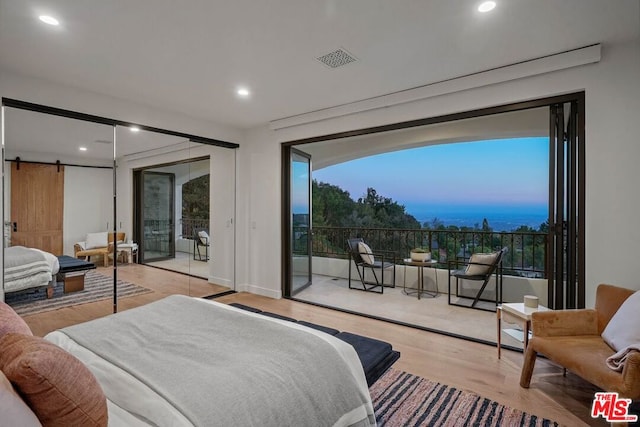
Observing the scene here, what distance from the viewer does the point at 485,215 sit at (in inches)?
233

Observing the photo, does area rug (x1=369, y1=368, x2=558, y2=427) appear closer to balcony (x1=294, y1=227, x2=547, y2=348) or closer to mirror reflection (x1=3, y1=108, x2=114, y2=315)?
balcony (x1=294, y1=227, x2=547, y2=348)

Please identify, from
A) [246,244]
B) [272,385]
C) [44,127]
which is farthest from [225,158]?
[272,385]

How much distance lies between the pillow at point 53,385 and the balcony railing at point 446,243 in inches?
150

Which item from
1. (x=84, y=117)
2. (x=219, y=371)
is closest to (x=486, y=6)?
(x=219, y=371)

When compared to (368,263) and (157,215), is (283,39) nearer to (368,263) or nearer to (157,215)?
(157,215)

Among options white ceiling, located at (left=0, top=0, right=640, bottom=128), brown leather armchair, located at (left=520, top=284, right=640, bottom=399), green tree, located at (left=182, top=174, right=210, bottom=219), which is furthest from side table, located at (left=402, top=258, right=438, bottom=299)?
green tree, located at (left=182, top=174, right=210, bottom=219)

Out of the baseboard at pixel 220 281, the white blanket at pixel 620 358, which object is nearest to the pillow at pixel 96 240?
the baseboard at pixel 220 281

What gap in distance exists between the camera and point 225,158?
4.85 metres

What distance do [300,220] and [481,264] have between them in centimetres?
259

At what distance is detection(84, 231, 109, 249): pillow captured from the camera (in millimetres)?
3568

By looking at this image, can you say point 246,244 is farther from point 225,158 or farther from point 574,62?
point 574,62

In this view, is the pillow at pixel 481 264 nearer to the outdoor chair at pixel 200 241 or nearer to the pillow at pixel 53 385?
the outdoor chair at pixel 200 241

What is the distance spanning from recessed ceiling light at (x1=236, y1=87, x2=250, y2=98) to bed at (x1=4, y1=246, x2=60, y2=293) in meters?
2.53

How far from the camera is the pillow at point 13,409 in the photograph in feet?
2.45
